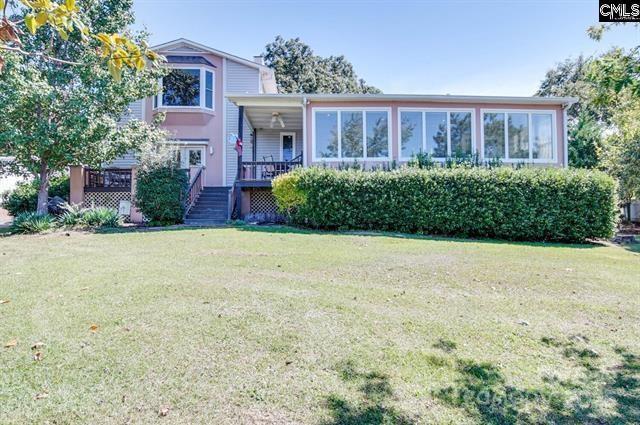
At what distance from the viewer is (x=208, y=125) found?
16562mm

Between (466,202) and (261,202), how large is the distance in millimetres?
7915

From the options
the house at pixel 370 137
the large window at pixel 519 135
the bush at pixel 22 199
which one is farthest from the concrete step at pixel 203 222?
the large window at pixel 519 135

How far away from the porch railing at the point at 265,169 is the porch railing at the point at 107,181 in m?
4.97

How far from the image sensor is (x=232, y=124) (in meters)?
17.0

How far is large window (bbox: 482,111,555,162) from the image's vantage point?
1403 centimetres

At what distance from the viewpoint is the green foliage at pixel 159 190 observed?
449 inches

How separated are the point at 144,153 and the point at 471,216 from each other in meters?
10.3

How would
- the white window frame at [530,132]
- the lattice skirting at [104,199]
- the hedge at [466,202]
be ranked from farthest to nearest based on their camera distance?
1. the lattice skirting at [104,199]
2. the white window frame at [530,132]
3. the hedge at [466,202]

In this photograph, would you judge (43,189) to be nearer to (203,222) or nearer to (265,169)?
(203,222)

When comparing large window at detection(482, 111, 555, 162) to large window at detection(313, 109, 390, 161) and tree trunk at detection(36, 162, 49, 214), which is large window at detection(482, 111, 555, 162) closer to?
large window at detection(313, 109, 390, 161)

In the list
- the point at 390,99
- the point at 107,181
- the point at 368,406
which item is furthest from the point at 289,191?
the point at 368,406

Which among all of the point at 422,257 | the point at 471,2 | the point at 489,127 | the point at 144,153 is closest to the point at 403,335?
the point at 422,257

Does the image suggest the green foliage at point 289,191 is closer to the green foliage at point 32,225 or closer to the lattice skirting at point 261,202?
the lattice skirting at point 261,202

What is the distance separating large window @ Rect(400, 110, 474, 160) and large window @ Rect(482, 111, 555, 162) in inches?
29.4
